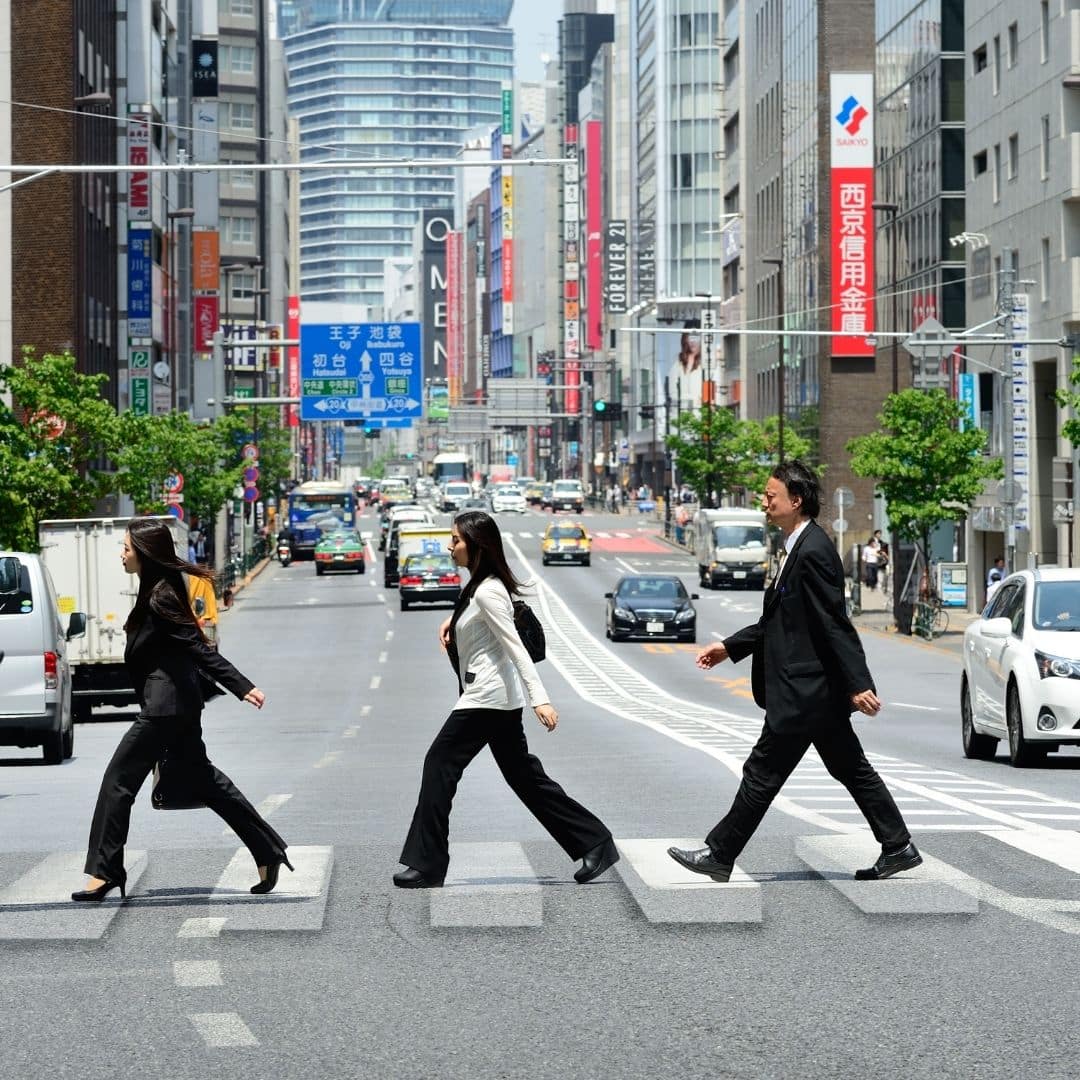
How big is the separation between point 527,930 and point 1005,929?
193cm

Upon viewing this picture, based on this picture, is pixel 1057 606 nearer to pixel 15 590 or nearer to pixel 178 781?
pixel 15 590

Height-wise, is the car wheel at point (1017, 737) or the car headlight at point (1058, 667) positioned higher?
the car headlight at point (1058, 667)

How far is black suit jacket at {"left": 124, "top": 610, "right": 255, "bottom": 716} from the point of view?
1046 cm

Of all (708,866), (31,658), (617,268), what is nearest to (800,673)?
(708,866)

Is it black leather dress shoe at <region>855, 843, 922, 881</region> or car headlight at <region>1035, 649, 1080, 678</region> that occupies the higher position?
car headlight at <region>1035, 649, 1080, 678</region>

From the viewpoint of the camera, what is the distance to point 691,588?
78.1m

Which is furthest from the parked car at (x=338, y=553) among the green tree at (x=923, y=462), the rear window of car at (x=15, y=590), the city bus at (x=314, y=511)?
the rear window of car at (x=15, y=590)

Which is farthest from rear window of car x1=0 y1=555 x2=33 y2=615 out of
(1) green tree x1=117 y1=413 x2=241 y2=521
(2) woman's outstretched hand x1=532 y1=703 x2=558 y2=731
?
(1) green tree x1=117 y1=413 x2=241 y2=521

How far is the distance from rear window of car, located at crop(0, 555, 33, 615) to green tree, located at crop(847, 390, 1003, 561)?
34.3 meters

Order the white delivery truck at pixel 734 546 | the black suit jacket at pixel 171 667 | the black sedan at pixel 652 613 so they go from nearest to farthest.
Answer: the black suit jacket at pixel 171 667 < the black sedan at pixel 652 613 < the white delivery truck at pixel 734 546

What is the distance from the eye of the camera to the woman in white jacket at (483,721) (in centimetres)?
1054

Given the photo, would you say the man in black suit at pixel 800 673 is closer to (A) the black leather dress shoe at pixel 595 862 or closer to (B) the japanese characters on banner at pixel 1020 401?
(A) the black leather dress shoe at pixel 595 862

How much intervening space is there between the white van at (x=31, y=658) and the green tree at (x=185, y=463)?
27.1m

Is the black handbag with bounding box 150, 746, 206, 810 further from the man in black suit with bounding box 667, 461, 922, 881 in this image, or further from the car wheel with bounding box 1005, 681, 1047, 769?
the car wheel with bounding box 1005, 681, 1047, 769
